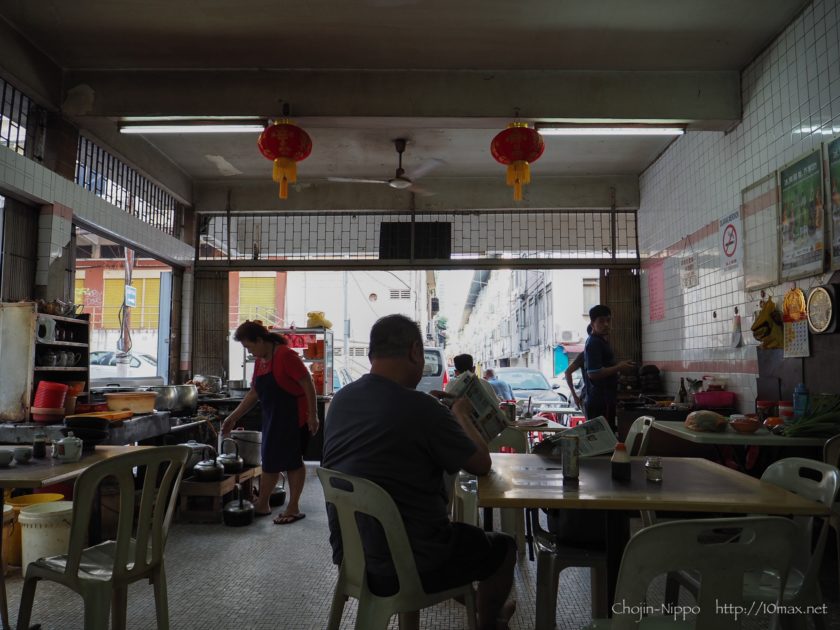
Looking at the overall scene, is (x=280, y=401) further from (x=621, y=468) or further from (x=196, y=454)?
(x=621, y=468)

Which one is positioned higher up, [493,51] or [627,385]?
[493,51]

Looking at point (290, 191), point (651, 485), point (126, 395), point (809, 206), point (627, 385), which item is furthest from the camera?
point (290, 191)

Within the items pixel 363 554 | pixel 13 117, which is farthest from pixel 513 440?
pixel 13 117

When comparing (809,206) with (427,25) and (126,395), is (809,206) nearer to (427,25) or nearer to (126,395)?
(427,25)

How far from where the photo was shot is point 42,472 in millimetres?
2680

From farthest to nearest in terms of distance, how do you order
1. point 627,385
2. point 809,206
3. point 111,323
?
point 111,323, point 627,385, point 809,206

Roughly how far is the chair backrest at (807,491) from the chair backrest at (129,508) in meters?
2.34

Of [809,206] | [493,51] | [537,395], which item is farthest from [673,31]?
[537,395]

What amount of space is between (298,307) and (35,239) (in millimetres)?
14191

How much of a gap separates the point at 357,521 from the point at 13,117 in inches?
199

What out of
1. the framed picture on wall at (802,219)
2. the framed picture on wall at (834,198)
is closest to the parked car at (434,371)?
the framed picture on wall at (802,219)

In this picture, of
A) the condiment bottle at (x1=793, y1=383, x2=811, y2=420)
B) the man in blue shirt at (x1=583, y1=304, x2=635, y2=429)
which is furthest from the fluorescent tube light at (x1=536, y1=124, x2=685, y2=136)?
the condiment bottle at (x1=793, y1=383, x2=811, y2=420)

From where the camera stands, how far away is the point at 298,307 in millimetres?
19578

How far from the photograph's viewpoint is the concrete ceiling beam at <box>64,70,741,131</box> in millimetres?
5750
